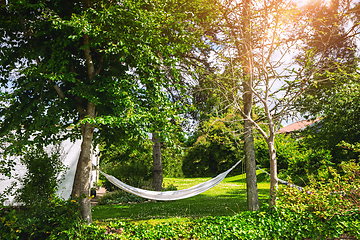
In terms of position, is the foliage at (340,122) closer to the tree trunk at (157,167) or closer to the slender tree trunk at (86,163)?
the tree trunk at (157,167)

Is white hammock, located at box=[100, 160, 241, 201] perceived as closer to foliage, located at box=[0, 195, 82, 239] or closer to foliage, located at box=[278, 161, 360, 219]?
foliage, located at box=[0, 195, 82, 239]

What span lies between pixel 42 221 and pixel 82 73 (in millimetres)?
2990

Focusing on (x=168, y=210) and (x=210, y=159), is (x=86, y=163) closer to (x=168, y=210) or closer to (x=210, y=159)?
(x=168, y=210)

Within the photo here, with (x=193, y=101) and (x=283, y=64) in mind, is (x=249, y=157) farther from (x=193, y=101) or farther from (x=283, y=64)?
(x=193, y=101)

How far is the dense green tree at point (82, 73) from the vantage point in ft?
12.8

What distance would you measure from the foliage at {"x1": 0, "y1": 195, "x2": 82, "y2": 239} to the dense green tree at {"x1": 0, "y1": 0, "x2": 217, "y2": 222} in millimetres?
382

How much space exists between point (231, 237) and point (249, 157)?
2.03 meters

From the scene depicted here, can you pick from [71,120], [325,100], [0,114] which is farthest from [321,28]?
[0,114]

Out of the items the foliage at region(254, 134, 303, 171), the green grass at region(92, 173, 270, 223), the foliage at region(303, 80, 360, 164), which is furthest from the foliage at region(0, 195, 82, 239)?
the foliage at region(254, 134, 303, 171)

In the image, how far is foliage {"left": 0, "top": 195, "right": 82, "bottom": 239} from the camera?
3457mm

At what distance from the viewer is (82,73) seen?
508 centimetres

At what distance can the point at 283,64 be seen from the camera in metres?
4.29

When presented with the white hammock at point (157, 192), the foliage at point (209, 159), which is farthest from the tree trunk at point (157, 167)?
the foliage at point (209, 159)

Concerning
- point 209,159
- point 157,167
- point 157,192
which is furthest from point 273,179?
point 209,159
